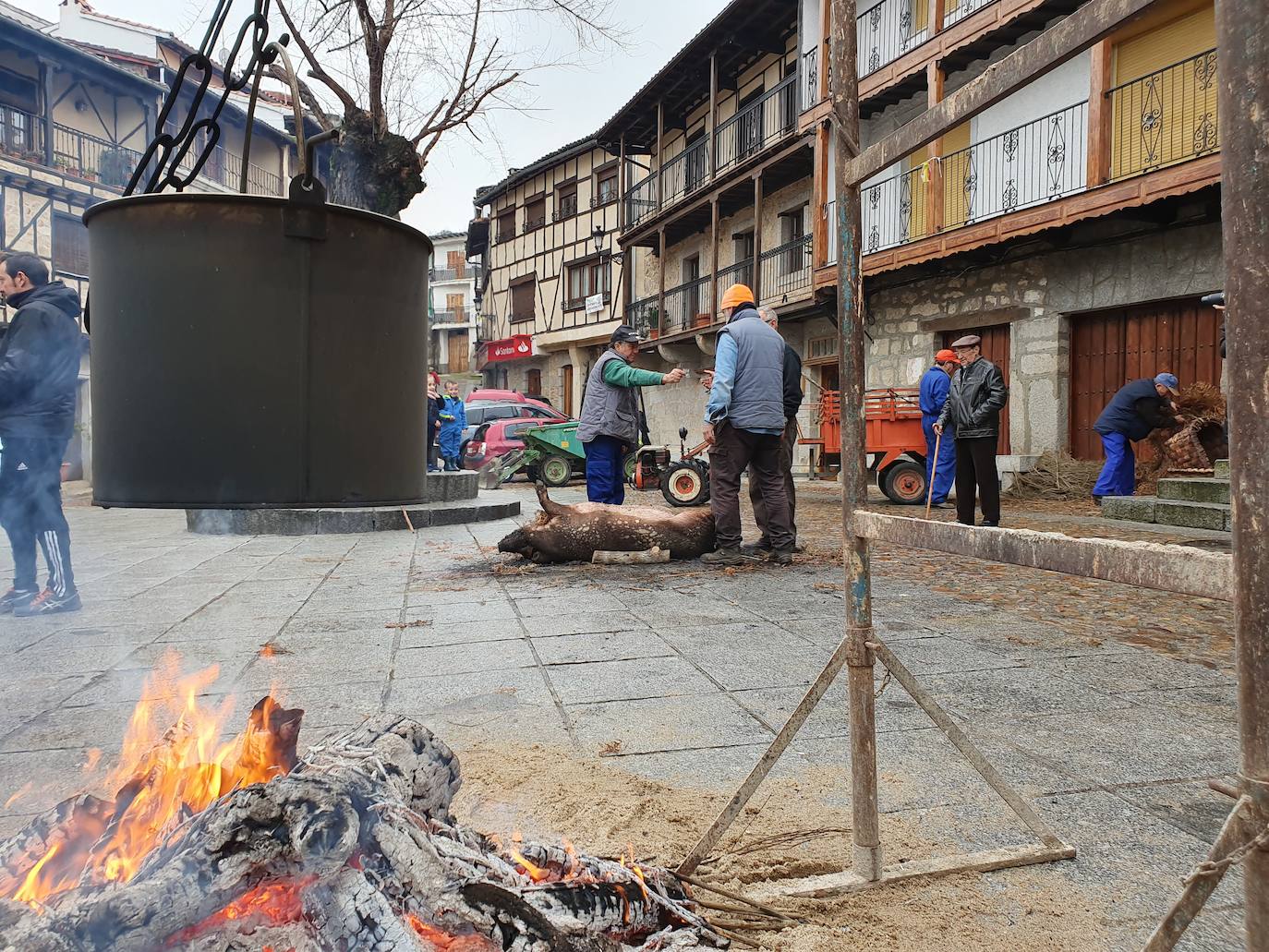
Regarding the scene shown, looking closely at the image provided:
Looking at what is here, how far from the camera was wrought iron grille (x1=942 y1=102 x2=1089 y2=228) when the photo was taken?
11.6 m

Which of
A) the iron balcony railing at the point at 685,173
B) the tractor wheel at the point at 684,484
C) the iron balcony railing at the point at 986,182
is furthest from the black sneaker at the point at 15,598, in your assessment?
the iron balcony railing at the point at 685,173

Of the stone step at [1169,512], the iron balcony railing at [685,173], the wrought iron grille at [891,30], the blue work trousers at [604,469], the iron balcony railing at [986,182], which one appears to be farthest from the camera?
the iron balcony railing at [685,173]

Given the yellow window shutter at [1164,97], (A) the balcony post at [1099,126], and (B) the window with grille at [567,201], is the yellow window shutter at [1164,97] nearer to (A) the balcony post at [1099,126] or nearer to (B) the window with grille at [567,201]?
(A) the balcony post at [1099,126]

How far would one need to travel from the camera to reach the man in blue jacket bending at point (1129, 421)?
921 cm

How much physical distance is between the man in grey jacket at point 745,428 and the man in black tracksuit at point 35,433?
3998 millimetres

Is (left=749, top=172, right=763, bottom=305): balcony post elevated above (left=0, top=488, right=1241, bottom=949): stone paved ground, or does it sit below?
above

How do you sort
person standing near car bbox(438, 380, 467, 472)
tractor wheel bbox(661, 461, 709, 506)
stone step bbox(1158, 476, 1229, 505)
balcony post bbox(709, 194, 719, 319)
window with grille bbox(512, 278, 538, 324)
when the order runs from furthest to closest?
window with grille bbox(512, 278, 538, 324)
balcony post bbox(709, 194, 719, 319)
person standing near car bbox(438, 380, 467, 472)
tractor wheel bbox(661, 461, 709, 506)
stone step bbox(1158, 476, 1229, 505)

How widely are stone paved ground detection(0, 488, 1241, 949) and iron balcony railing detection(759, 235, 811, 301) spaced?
12.8 metres

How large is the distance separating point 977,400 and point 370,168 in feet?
27.3

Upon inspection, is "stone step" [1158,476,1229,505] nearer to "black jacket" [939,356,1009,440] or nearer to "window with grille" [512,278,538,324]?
"black jacket" [939,356,1009,440]

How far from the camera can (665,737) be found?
8.80 ft

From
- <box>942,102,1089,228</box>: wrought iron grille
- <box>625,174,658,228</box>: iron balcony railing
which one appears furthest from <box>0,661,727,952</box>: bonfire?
<box>625,174,658,228</box>: iron balcony railing

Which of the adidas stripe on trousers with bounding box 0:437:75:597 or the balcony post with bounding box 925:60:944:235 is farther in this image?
the balcony post with bounding box 925:60:944:235

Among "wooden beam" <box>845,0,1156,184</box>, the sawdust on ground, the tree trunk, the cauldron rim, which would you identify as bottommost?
the sawdust on ground
